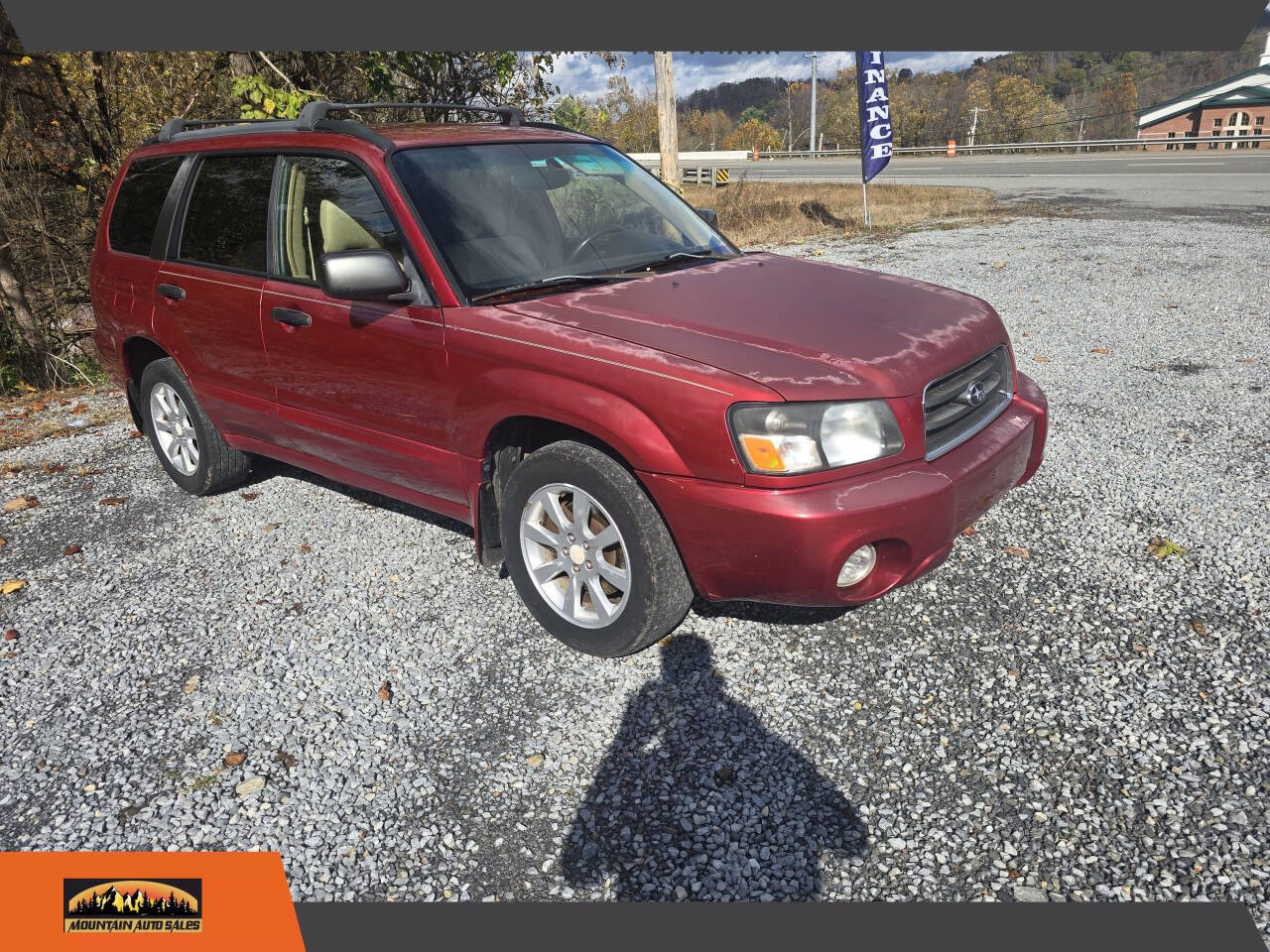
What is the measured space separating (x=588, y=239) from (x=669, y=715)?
2103 mm

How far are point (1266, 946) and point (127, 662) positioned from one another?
12.8ft

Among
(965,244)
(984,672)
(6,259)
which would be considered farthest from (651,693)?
(965,244)

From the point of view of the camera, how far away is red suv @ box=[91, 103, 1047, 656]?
2.91 metres

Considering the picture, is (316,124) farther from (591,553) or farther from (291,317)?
(591,553)

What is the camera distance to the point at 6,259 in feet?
29.8

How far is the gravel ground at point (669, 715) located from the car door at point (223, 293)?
746 mm

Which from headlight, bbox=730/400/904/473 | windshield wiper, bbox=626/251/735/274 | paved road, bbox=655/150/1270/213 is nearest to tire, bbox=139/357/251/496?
windshield wiper, bbox=626/251/735/274

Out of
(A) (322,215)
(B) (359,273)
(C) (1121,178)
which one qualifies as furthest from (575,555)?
(C) (1121,178)

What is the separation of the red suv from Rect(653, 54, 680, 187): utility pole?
10.4 meters

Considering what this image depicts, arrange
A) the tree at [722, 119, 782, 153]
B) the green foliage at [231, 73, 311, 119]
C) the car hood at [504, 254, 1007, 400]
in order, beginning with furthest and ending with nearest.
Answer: the tree at [722, 119, 782, 153], the green foliage at [231, 73, 311, 119], the car hood at [504, 254, 1007, 400]

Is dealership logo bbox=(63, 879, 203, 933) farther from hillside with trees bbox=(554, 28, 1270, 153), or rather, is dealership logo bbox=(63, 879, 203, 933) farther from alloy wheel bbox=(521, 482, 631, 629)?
hillside with trees bbox=(554, 28, 1270, 153)

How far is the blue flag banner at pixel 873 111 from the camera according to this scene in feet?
43.8

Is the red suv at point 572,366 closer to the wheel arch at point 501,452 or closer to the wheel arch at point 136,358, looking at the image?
the wheel arch at point 501,452

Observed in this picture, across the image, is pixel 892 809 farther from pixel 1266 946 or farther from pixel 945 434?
pixel 945 434
